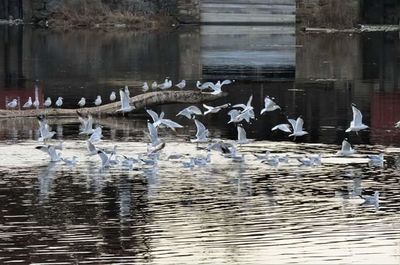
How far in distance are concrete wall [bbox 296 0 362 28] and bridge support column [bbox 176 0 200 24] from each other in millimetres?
4030

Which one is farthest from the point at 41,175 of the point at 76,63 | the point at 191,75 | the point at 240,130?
the point at 76,63

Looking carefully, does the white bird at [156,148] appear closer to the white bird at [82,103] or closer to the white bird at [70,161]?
the white bird at [70,161]

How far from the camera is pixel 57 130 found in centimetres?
1994

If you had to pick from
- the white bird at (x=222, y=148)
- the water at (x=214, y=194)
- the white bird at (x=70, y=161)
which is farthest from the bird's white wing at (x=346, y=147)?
the white bird at (x=70, y=161)

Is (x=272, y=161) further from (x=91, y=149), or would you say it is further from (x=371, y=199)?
(x=371, y=199)

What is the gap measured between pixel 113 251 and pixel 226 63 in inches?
927

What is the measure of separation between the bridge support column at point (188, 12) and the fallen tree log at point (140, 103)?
2773 centimetres

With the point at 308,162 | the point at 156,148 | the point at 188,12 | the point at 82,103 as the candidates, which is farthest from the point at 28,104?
the point at 188,12

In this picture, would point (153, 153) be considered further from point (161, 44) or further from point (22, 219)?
point (161, 44)

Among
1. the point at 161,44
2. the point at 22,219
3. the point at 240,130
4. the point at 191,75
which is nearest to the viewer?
the point at 22,219

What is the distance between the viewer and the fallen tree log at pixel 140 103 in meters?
21.3

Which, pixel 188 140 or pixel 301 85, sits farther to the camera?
pixel 301 85

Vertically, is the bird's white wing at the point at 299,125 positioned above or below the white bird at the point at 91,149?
above

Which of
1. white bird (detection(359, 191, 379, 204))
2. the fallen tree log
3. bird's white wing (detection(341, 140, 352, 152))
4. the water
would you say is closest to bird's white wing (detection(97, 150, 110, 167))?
the water
